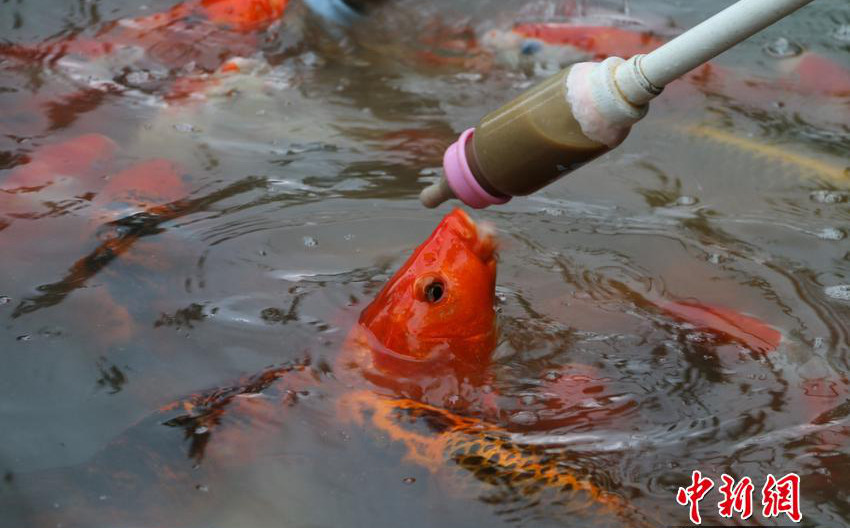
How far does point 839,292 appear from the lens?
3199mm

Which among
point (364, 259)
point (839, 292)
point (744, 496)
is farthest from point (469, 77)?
point (744, 496)

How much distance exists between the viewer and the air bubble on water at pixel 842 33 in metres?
4.86

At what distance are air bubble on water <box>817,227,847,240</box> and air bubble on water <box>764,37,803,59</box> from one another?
154cm

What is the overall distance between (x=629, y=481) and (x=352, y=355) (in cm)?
90

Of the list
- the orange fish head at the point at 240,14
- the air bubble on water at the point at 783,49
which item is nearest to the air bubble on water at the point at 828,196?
the air bubble on water at the point at 783,49

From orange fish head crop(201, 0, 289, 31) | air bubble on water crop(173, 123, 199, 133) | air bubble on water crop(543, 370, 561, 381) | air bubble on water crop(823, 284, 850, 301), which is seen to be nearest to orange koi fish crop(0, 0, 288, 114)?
orange fish head crop(201, 0, 289, 31)

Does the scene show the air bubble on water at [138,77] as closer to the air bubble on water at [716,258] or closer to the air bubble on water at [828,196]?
the air bubble on water at [716,258]

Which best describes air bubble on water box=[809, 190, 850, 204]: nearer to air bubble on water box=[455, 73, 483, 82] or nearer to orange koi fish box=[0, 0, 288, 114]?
air bubble on water box=[455, 73, 483, 82]

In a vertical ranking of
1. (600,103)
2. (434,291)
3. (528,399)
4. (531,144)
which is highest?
(600,103)

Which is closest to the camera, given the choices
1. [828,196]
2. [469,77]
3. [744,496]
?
[744,496]

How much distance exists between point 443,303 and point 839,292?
139 cm

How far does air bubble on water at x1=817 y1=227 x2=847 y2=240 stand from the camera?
3.52 m

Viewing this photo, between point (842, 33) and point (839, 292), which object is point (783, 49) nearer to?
point (842, 33)

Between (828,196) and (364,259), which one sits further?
(828,196)
